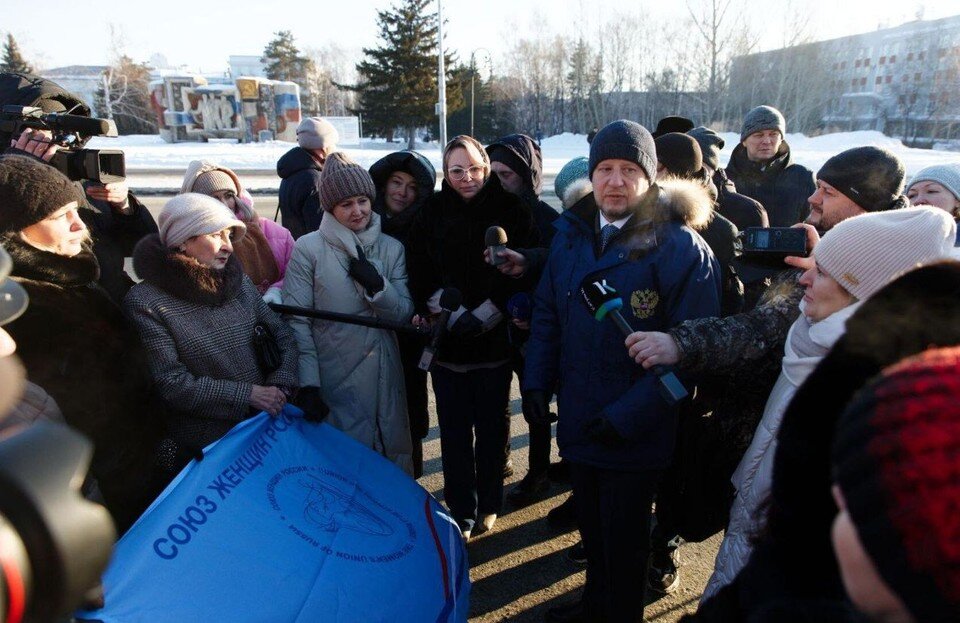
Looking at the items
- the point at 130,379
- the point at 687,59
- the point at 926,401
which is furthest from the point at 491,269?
the point at 687,59

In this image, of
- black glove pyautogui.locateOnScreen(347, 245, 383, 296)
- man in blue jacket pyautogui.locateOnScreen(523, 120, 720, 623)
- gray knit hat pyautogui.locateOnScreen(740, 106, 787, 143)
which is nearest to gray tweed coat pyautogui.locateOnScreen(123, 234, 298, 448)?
black glove pyautogui.locateOnScreen(347, 245, 383, 296)

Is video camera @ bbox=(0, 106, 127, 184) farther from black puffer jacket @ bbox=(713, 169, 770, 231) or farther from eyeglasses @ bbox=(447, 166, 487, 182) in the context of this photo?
black puffer jacket @ bbox=(713, 169, 770, 231)

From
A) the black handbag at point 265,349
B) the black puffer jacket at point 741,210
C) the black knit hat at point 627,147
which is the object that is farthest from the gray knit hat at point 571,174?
the black handbag at point 265,349

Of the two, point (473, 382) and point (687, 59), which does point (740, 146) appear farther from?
point (687, 59)

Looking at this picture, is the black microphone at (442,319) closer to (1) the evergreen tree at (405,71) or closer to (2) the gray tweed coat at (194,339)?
(2) the gray tweed coat at (194,339)

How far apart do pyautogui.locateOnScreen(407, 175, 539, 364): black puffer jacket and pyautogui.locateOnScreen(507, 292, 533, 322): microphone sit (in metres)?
0.20

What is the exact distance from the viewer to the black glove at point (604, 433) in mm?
2064

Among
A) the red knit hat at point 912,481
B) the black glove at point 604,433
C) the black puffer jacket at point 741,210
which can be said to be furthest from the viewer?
the black puffer jacket at point 741,210

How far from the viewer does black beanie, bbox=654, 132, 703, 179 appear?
305 centimetres

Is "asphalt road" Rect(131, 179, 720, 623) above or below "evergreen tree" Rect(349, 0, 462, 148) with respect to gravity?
below

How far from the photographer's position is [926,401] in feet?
2.05

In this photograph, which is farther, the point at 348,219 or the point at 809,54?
the point at 809,54

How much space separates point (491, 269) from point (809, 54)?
5148cm

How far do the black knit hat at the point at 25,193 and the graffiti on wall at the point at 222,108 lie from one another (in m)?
42.2
